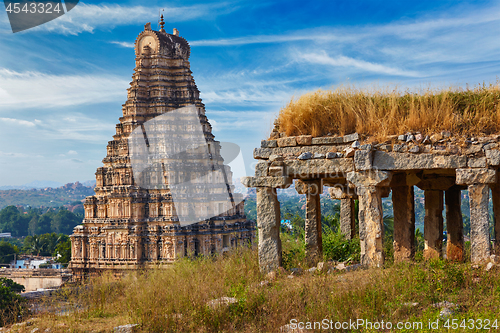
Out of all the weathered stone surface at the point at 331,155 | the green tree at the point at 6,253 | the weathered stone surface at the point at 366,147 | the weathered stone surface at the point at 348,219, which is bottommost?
the green tree at the point at 6,253

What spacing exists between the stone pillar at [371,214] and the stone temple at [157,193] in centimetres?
2920

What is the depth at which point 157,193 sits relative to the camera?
39500 millimetres

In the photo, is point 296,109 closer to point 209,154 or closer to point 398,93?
point 398,93

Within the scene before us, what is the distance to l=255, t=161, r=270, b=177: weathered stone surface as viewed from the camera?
9.88 m

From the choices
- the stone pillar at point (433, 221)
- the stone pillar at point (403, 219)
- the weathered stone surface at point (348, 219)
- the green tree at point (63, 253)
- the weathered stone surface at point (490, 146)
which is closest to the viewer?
the weathered stone surface at point (490, 146)

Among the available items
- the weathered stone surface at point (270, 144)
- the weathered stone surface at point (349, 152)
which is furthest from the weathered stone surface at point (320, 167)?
the weathered stone surface at point (270, 144)

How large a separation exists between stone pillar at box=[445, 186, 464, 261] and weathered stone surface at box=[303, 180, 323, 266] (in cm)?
330

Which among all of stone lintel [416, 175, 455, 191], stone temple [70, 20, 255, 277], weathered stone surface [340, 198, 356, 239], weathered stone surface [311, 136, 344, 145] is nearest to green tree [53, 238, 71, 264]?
stone temple [70, 20, 255, 277]

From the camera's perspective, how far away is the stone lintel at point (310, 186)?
41.1 feet

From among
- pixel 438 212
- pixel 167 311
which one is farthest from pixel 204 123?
pixel 167 311

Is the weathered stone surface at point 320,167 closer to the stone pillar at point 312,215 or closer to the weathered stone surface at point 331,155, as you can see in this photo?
the weathered stone surface at point 331,155

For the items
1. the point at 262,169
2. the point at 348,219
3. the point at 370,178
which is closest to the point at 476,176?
the point at 370,178

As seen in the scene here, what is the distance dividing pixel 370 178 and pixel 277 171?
1.84m

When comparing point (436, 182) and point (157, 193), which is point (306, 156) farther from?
point (157, 193)
